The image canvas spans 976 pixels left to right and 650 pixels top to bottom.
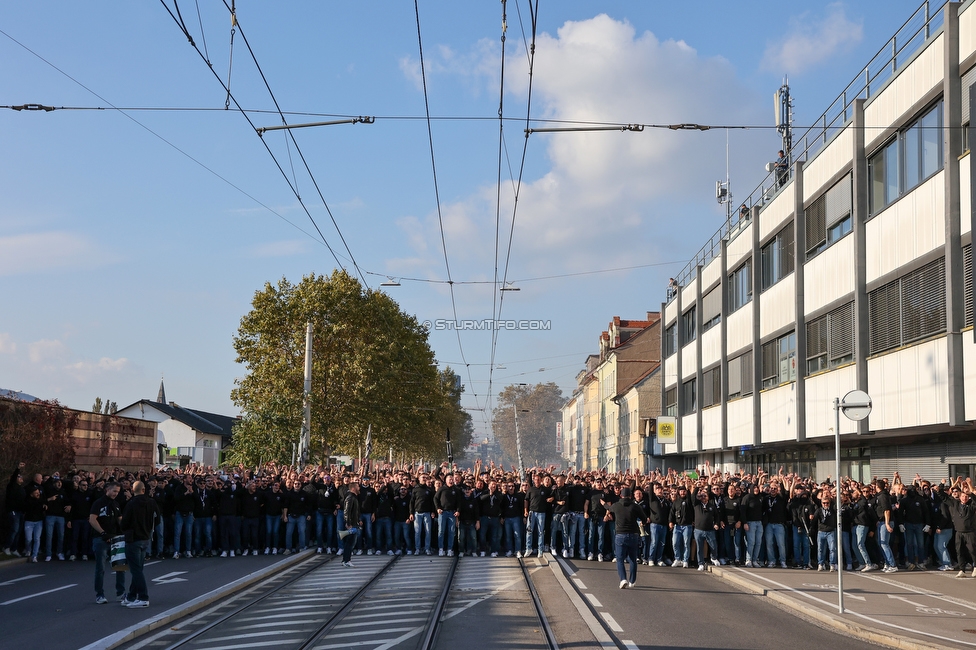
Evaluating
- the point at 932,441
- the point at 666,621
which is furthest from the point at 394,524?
the point at 932,441

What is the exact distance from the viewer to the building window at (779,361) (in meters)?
28.6

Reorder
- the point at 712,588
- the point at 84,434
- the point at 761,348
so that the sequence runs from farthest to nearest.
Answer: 1. the point at 761,348
2. the point at 84,434
3. the point at 712,588

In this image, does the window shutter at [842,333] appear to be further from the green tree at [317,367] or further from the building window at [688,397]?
the green tree at [317,367]

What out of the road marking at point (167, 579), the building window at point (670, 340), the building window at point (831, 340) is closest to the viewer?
the road marking at point (167, 579)

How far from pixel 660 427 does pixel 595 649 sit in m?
33.1

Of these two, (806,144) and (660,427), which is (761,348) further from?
(660,427)

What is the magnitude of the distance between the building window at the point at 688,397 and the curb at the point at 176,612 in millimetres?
27482

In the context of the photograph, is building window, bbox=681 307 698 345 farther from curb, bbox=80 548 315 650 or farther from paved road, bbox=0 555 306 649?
curb, bbox=80 548 315 650

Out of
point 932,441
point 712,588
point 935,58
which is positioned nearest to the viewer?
point 712,588

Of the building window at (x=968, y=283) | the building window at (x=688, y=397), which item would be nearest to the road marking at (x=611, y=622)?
the building window at (x=968, y=283)

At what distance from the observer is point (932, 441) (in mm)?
21781

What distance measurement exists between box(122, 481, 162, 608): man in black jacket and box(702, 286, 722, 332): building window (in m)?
27.6

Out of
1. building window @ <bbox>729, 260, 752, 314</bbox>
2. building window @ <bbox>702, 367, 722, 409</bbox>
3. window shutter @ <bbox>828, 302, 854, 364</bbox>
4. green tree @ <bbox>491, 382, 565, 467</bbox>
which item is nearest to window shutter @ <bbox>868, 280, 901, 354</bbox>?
window shutter @ <bbox>828, 302, 854, 364</bbox>

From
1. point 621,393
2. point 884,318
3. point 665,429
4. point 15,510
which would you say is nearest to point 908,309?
point 884,318
